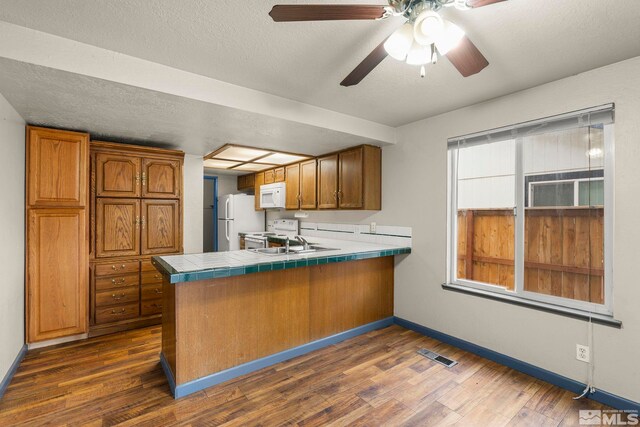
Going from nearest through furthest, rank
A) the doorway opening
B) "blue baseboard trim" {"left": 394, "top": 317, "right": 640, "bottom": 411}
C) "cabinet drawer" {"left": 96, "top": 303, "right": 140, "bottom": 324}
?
"blue baseboard trim" {"left": 394, "top": 317, "right": 640, "bottom": 411} < "cabinet drawer" {"left": 96, "top": 303, "right": 140, "bottom": 324} < the doorway opening

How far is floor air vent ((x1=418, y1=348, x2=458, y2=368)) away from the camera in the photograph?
2.58m

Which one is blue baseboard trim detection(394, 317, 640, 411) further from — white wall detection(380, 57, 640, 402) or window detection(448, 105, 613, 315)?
window detection(448, 105, 613, 315)

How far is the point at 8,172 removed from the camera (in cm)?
219

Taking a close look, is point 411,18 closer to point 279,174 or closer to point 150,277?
point 150,277

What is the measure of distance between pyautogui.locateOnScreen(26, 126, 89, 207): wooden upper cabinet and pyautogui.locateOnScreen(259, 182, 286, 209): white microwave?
2.55m

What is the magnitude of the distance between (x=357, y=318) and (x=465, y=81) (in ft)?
7.85

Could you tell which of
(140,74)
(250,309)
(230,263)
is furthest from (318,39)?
(250,309)

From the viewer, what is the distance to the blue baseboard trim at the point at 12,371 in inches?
81.5

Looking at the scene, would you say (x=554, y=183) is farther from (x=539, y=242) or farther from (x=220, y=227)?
(x=220, y=227)

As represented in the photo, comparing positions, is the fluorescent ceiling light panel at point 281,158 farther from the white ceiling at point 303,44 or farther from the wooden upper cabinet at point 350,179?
the white ceiling at point 303,44

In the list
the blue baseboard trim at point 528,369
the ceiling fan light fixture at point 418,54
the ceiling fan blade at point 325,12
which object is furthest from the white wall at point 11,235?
the blue baseboard trim at point 528,369

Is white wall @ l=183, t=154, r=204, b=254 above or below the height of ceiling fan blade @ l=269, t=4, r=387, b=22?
below

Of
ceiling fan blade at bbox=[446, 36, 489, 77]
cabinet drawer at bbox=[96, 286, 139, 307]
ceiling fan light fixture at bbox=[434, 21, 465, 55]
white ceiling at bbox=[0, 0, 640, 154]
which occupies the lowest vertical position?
cabinet drawer at bbox=[96, 286, 139, 307]

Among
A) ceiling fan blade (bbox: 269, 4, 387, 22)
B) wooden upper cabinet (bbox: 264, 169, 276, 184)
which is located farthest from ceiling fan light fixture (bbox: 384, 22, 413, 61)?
wooden upper cabinet (bbox: 264, 169, 276, 184)
